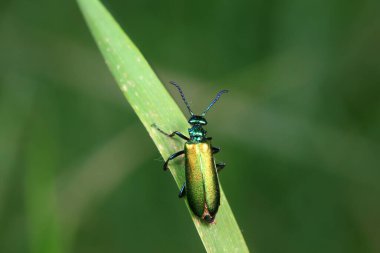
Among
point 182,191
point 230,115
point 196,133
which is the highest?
point 230,115

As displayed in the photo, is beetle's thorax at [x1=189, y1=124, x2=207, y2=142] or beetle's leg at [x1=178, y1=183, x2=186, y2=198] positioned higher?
beetle's thorax at [x1=189, y1=124, x2=207, y2=142]

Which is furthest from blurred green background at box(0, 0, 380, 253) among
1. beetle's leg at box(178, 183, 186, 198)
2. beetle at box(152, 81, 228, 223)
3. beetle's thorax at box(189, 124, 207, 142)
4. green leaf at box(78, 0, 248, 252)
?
green leaf at box(78, 0, 248, 252)

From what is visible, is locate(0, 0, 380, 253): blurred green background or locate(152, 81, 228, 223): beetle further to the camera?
locate(0, 0, 380, 253): blurred green background

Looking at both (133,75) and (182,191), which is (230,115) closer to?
(182,191)

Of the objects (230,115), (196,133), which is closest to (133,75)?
(196,133)

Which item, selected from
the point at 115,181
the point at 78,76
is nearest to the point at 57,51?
the point at 78,76

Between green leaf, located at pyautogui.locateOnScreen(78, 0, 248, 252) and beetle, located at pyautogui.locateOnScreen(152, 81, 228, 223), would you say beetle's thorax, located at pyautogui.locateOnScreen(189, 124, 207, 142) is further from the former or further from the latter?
green leaf, located at pyautogui.locateOnScreen(78, 0, 248, 252)
